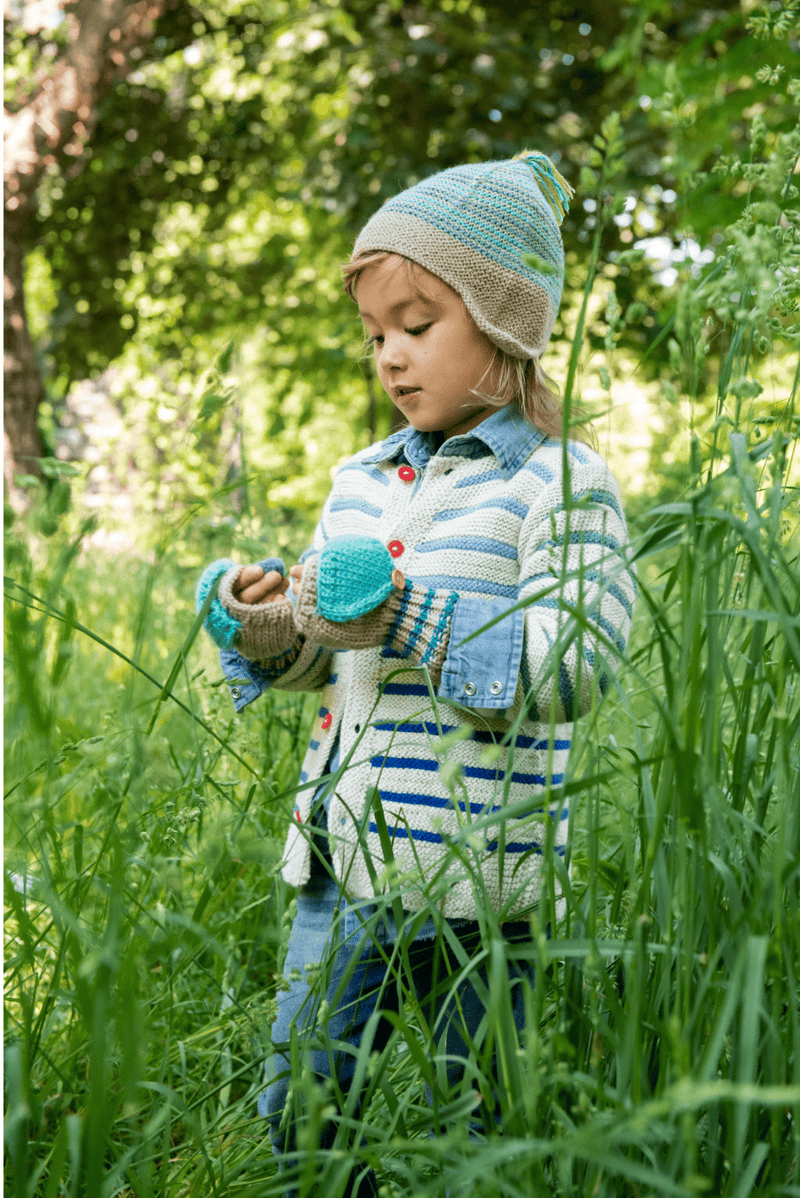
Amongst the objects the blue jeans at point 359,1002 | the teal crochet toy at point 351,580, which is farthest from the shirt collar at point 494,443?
the blue jeans at point 359,1002

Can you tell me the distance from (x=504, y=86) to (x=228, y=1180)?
→ 219 inches

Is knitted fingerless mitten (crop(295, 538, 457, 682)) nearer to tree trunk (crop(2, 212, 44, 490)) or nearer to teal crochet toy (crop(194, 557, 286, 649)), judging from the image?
teal crochet toy (crop(194, 557, 286, 649))

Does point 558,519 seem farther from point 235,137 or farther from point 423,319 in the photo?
point 235,137

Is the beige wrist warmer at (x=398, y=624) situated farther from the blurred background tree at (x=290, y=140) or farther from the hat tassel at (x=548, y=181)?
the blurred background tree at (x=290, y=140)

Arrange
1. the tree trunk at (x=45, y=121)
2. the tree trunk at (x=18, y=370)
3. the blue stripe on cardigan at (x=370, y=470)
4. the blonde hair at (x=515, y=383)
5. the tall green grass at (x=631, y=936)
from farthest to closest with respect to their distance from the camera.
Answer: the tree trunk at (x=18, y=370) < the tree trunk at (x=45, y=121) < the blue stripe on cardigan at (x=370, y=470) < the blonde hair at (x=515, y=383) < the tall green grass at (x=631, y=936)

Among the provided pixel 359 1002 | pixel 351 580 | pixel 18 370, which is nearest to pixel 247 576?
pixel 351 580

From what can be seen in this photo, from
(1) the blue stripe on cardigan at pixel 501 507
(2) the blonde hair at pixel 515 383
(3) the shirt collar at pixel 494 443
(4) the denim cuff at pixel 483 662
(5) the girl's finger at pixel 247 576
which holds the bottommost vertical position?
(4) the denim cuff at pixel 483 662

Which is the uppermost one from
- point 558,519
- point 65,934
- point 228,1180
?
point 558,519

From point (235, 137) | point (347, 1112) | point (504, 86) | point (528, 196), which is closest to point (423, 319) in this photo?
point (528, 196)

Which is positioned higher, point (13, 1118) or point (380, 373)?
point (380, 373)

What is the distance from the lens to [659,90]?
3520 millimetres

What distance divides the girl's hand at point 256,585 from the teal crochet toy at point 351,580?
126 mm

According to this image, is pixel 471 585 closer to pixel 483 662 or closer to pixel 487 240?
pixel 483 662

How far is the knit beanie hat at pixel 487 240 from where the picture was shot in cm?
124
